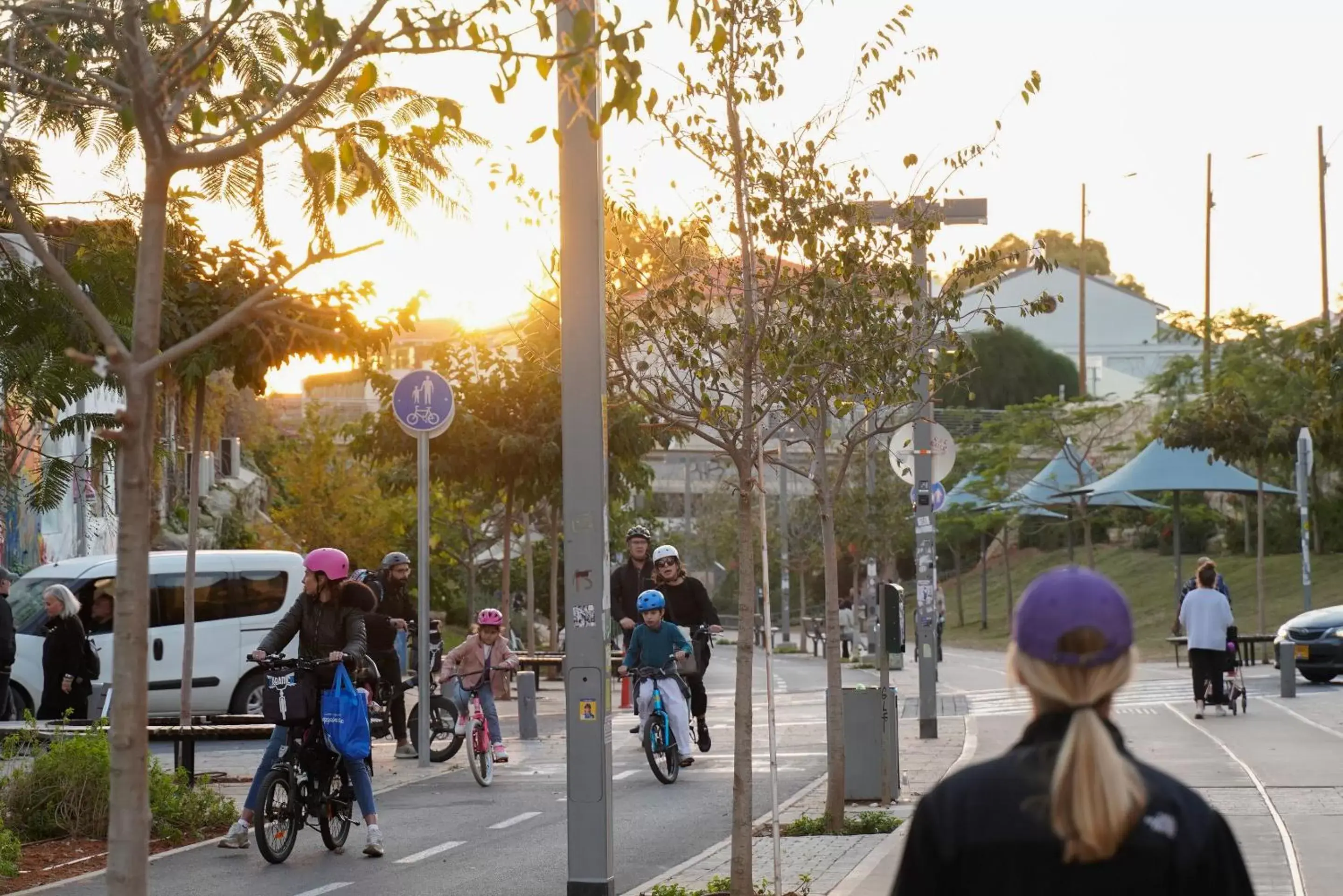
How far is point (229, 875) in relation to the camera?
33.3ft

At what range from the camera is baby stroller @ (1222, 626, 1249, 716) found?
19.4 m

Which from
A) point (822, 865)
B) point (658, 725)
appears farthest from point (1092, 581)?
point (658, 725)

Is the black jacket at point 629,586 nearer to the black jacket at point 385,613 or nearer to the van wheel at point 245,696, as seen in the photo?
the black jacket at point 385,613

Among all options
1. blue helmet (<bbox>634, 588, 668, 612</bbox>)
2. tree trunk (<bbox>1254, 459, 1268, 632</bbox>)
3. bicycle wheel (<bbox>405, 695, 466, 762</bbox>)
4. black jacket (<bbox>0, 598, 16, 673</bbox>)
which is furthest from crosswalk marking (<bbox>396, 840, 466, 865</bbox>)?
tree trunk (<bbox>1254, 459, 1268, 632</bbox>)

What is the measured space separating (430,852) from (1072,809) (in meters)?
8.95

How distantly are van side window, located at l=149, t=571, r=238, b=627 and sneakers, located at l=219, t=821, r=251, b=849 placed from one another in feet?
30.0

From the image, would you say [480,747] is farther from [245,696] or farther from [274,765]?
[245,696]

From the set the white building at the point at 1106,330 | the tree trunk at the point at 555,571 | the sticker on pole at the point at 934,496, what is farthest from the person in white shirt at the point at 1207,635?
the white building at the point at 1106,330

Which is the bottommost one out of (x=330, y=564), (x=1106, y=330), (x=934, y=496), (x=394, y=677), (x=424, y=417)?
(x=394, y=677)

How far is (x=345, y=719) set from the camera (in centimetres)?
1064

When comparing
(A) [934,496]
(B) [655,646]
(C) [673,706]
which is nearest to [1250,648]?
(A) [934,496]

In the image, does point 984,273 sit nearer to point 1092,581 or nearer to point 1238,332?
point 1092,581

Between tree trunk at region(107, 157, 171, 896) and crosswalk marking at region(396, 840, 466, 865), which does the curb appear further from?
tree trunk at region(107, 157, 171, 896)

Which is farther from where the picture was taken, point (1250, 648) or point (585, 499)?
point (1250, 648)
